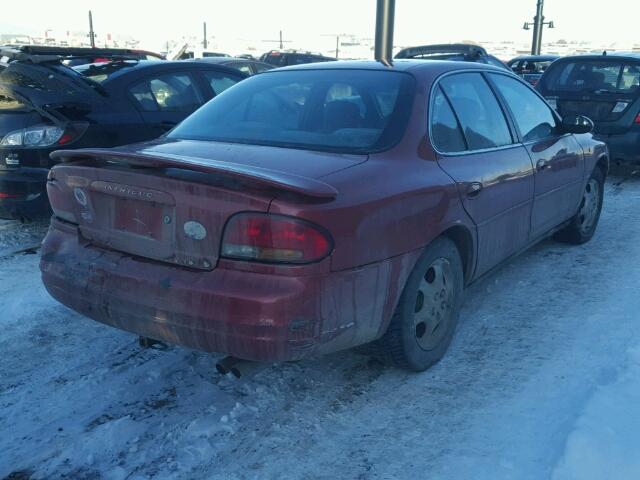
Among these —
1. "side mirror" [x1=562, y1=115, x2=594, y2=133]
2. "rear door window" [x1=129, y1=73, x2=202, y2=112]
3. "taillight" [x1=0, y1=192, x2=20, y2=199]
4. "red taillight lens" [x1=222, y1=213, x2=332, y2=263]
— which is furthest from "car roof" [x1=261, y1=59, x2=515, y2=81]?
"taillight" [x1=0, y1=192, x2=20, y2=199]

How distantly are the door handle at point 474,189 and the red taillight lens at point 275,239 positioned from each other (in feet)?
3.81

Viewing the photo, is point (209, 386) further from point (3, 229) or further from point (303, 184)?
point (3, 229)

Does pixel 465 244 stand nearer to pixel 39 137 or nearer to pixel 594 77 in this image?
pixel 39 137

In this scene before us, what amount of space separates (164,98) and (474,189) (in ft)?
11.9

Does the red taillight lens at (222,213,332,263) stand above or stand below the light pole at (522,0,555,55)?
below

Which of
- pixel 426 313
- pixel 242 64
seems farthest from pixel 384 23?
pixel 426 313

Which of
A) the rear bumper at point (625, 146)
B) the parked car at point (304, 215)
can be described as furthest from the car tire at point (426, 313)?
the rear bumper at point (625, 146)

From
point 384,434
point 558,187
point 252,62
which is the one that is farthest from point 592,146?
point 252,62

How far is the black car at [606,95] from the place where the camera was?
25.8 ft

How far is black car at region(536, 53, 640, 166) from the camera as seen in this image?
7852mm

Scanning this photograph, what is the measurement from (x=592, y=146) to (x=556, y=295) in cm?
158

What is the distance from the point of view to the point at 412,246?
291cm

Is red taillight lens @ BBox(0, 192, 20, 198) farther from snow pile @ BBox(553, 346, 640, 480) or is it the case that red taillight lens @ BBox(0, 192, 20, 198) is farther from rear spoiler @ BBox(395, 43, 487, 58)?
rear spoiler @ BBox(395, 43, 487, 58)

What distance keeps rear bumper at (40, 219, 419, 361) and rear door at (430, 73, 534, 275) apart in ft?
2.44
